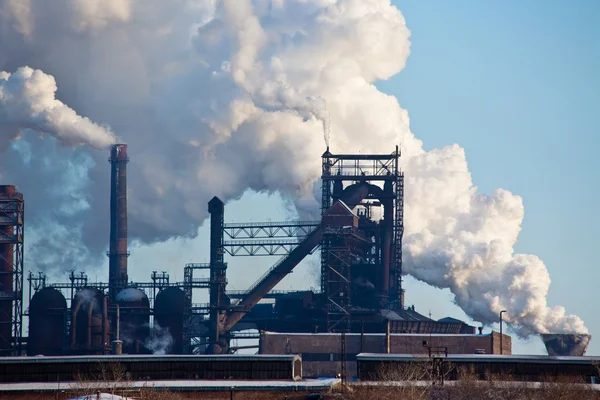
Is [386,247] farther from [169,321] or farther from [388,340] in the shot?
[169,321]

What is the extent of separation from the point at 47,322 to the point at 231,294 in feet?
54.8

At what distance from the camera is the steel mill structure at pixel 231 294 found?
124375mm

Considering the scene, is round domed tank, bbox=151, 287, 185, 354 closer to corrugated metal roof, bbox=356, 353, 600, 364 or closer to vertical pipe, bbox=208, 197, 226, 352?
vertical pipe, bbox=208, 197, 226, 352

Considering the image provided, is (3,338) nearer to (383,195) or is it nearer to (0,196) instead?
(0,196)

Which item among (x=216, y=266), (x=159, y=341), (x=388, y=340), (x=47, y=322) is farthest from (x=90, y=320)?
(x=388, y=340)

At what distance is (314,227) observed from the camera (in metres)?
133

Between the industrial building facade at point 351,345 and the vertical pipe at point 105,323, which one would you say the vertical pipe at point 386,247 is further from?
the vertical pipe at point 105,323

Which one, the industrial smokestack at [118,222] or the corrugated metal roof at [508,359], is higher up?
the industrial smokestack at [118,222]

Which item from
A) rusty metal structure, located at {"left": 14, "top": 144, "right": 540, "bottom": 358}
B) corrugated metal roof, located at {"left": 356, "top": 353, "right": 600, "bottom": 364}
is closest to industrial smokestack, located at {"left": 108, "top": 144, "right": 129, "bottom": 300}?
rusty metal structure, located at {"left": 14, "top": 144, "right": 540, "bottom": 358}

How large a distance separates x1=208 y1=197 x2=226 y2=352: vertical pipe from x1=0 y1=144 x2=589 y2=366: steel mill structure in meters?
0.09

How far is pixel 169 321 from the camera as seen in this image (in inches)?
5069

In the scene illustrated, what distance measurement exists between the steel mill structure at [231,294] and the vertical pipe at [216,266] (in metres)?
0.09

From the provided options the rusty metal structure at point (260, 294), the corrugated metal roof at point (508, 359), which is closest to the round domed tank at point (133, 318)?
the rusty metal structure at point (260, 294)

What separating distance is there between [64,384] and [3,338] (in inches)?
1643
